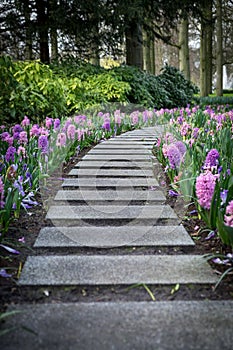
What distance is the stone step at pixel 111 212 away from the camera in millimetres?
1986

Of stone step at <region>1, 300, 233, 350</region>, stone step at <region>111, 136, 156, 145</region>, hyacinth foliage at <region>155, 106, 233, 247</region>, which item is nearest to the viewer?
stone step at <region>1, 300, 233, 350</region>

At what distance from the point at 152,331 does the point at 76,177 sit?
190 cm

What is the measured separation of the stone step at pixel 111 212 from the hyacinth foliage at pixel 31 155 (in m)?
0.17

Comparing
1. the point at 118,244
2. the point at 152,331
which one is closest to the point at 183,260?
the point at 118,244

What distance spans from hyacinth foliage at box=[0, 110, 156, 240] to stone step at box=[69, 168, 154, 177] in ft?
0.60

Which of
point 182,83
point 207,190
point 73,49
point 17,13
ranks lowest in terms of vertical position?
point 207,190

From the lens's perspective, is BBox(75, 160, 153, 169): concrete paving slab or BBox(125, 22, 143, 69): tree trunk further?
BBox(125, 22, 143, 69): tree trunk

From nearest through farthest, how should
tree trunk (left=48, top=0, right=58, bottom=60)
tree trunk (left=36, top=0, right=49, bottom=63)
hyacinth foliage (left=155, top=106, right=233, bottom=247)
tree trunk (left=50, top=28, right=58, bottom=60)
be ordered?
1. hyacinth foliage (left=155, top=106, right=233, bottom=247)
2. tree trunk (left=48, top=0, right=58, bottom=60)
3. tree trunk (left=36, top=0, right=49, bottom=63)
4. tree trunk (left=50, top=28, right=58, bottom=60)

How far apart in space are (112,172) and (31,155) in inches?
25.6

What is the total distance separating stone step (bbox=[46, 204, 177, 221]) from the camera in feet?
6.52

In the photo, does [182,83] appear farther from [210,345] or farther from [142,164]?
[210,345]

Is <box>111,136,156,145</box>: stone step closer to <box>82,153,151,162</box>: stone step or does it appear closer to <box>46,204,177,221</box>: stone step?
<box>82,153,151,162</box>: stone step

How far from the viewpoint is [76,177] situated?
9.46ft

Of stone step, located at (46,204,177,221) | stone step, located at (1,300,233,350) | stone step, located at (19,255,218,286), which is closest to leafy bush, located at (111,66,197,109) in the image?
stone step, located at (46,204,177,221)
